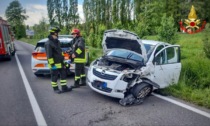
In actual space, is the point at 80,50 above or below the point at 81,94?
above

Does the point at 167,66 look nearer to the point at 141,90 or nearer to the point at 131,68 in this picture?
the point at 131,68

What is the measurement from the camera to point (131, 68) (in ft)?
18.9

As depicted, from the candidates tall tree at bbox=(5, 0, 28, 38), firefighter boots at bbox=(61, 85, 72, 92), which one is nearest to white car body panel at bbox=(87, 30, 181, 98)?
firefighter boots at bbox=(61, 85, 72, 92)

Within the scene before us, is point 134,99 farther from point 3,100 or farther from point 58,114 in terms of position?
point 3,100

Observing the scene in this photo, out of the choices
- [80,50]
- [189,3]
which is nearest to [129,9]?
[189,3]

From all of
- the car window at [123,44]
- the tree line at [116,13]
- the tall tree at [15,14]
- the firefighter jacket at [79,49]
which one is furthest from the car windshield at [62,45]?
the tall tree at [15,14]

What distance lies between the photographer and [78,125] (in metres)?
4.11

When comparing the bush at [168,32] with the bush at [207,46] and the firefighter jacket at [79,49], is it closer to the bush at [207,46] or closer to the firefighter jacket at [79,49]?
the bush at [207,46]

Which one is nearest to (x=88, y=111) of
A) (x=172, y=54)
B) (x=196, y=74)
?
(x=172, y=54)

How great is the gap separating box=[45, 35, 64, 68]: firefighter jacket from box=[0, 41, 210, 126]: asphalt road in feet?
2.90

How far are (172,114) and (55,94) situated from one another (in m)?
3.23

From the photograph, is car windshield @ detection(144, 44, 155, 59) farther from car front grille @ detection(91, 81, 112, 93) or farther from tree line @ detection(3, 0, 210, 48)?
tree line @ detection(3, 0, 210, 48)

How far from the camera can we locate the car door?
5.89 m

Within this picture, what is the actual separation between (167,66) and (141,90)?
4.05ft
